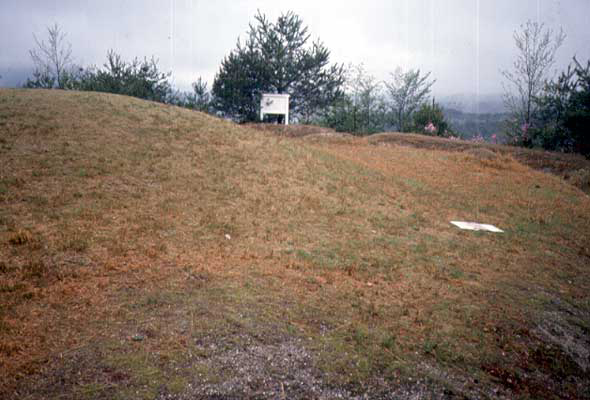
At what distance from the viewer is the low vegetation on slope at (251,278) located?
2.55 meters

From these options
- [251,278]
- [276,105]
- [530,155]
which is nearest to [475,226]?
[251,278]

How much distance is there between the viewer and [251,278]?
3.68 metres

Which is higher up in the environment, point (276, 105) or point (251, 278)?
point (276, 105)

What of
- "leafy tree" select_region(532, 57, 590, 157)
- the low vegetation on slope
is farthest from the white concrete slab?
"leafy tree" select_region(532, 57, 590, 157)

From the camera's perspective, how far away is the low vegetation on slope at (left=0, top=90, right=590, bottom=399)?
2.55 m

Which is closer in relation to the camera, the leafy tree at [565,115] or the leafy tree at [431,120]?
the leafy tree at [565,115]

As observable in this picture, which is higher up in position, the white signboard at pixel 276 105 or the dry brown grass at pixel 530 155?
the white signboard at pixel 276 105

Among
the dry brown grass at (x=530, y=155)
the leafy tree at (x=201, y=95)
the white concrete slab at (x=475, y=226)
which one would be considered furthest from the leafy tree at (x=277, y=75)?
the white concrete slab at (x=475, y=226)

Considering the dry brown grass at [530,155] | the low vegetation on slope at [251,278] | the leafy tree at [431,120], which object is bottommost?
the low vegetation on slope at [251,278]

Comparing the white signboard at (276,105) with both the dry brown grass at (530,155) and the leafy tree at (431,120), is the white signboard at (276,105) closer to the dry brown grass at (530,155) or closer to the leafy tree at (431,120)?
the dry brown grass at (530,155)

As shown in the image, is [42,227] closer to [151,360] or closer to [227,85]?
[151,360]

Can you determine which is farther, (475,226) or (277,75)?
(277,75)

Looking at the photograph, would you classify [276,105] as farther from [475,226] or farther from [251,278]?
[251,278]

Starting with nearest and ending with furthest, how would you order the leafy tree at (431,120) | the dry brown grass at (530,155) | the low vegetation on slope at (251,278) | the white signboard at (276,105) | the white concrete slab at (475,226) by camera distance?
the low vegetation on slope at (251,278), the white concrete slab at (475,226), the dry brown grass at (530,155), the white signboard at (276,105), the leafy tree at (431,120)
